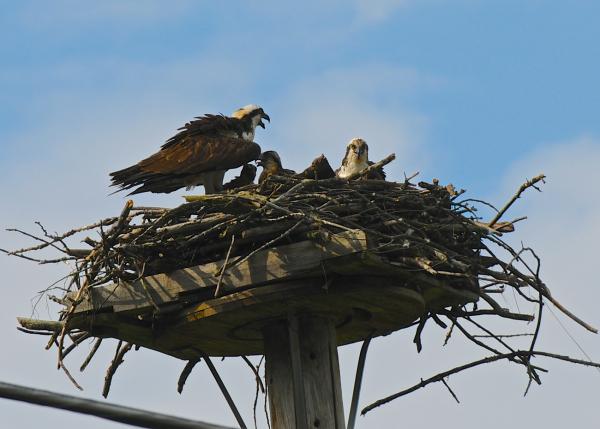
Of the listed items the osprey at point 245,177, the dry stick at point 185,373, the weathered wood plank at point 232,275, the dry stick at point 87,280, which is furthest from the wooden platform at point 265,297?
the osprey at point 245,177

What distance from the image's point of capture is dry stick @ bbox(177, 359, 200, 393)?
721cm

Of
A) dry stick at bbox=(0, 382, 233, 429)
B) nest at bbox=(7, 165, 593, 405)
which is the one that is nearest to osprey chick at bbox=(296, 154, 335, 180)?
nest at bbox=(7, 165, 593, 405)

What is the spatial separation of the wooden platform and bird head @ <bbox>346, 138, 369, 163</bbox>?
239cm

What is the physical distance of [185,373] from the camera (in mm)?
7277

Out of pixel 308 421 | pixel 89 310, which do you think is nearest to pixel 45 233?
pixel 89 310

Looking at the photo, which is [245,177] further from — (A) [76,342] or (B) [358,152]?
(A) [76,342]

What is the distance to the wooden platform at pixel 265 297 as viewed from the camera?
573 cm

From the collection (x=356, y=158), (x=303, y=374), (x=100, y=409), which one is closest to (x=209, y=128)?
(x=356, y=158)

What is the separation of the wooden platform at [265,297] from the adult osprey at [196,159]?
184cm

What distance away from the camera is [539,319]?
6.23 metres

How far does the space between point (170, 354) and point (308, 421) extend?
1.36 m

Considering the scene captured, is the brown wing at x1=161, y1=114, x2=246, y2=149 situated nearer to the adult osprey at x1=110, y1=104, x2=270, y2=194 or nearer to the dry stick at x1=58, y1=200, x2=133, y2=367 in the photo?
the adult osprey at x1=110, y1=104, x2=270, y2=194

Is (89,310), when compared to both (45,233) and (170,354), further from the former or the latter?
(170,354)

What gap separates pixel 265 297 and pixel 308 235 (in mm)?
477
